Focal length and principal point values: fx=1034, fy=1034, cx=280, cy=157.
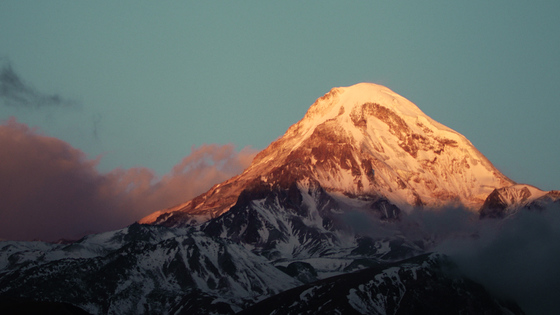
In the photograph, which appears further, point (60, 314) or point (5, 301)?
point (5, 301)

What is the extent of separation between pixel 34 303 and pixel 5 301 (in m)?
6.29

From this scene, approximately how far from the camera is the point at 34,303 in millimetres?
135000

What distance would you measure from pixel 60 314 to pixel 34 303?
24.3 feet

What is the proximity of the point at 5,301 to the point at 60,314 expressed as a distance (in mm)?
13591

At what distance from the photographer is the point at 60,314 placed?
129250 millimetres

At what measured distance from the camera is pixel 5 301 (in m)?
139
